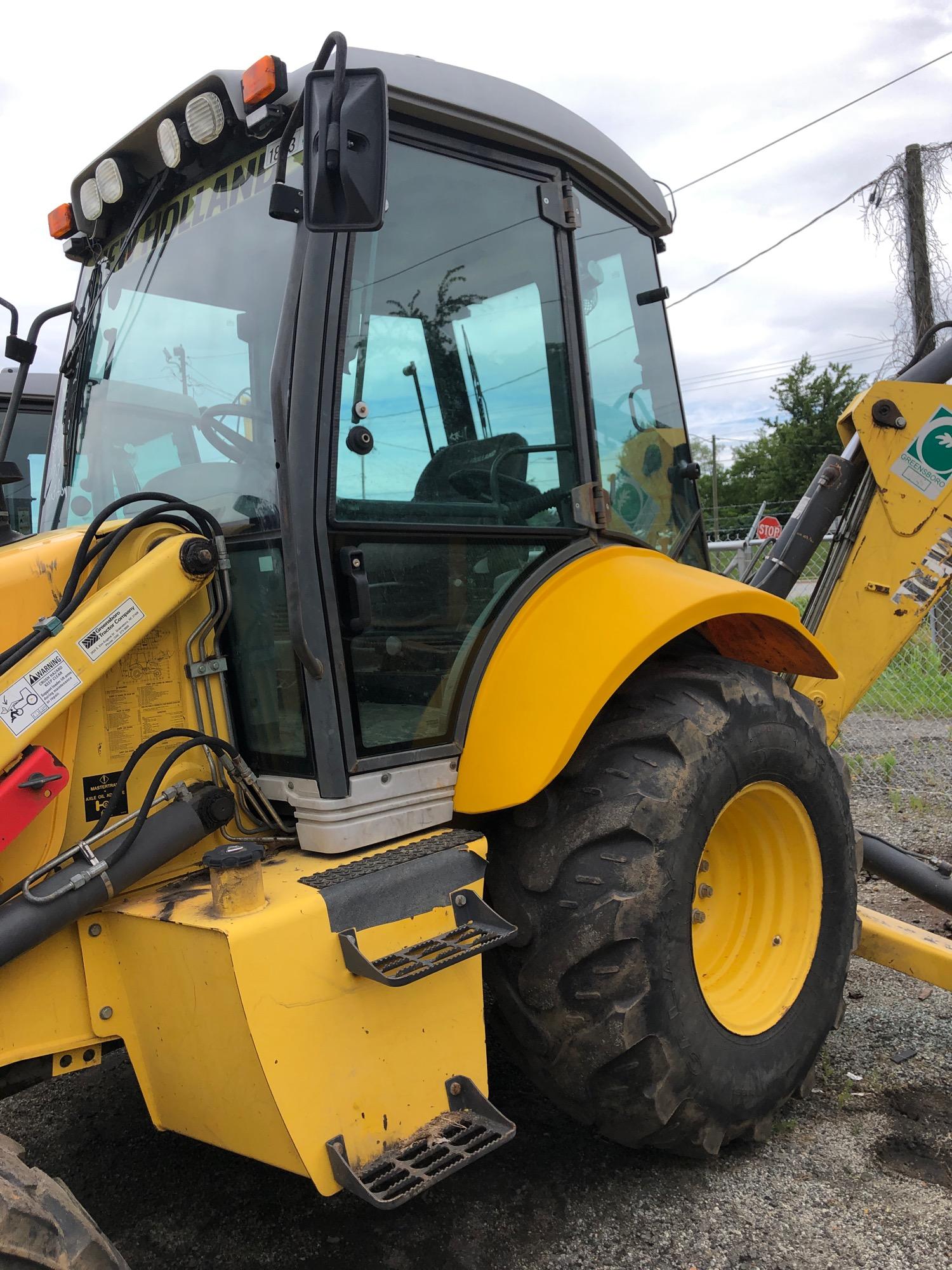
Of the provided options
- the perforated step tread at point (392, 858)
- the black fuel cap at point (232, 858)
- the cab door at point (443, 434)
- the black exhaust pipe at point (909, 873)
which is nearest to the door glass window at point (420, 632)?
the cab door at point (443, 434)

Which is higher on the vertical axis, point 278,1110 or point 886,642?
point 886,642

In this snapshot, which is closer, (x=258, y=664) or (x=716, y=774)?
(x=258, y=664)

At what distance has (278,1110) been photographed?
1.94 metres

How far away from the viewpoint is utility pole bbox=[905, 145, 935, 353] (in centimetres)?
980

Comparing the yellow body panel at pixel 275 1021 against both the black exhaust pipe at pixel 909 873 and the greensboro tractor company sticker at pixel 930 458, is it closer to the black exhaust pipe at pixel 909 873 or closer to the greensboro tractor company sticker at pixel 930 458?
the black exhaust pipe at pixel 909 873

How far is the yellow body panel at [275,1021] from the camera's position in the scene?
195cm

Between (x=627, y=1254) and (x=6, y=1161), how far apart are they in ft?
4.62

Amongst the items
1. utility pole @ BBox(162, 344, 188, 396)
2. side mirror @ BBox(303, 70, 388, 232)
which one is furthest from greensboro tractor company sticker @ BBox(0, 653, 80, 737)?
side mirror @ BBox(303, 70, 388, 232)

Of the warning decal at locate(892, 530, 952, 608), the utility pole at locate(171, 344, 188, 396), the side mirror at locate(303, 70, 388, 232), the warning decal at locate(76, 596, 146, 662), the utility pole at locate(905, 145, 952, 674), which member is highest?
the utility pole at locate(905, 145, 952, 674)

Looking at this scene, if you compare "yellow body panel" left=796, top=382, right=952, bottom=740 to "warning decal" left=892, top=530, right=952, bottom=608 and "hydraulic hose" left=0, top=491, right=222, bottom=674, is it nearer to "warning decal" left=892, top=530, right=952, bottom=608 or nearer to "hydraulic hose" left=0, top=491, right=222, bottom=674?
"warning decal" left=892, top=530, right=952, bottom=608

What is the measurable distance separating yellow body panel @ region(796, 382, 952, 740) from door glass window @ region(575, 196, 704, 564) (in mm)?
624

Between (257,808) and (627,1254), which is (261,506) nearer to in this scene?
(257,808)

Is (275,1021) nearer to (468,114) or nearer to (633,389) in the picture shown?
→ (468,114)

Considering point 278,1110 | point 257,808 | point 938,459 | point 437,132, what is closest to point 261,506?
point 257,808
